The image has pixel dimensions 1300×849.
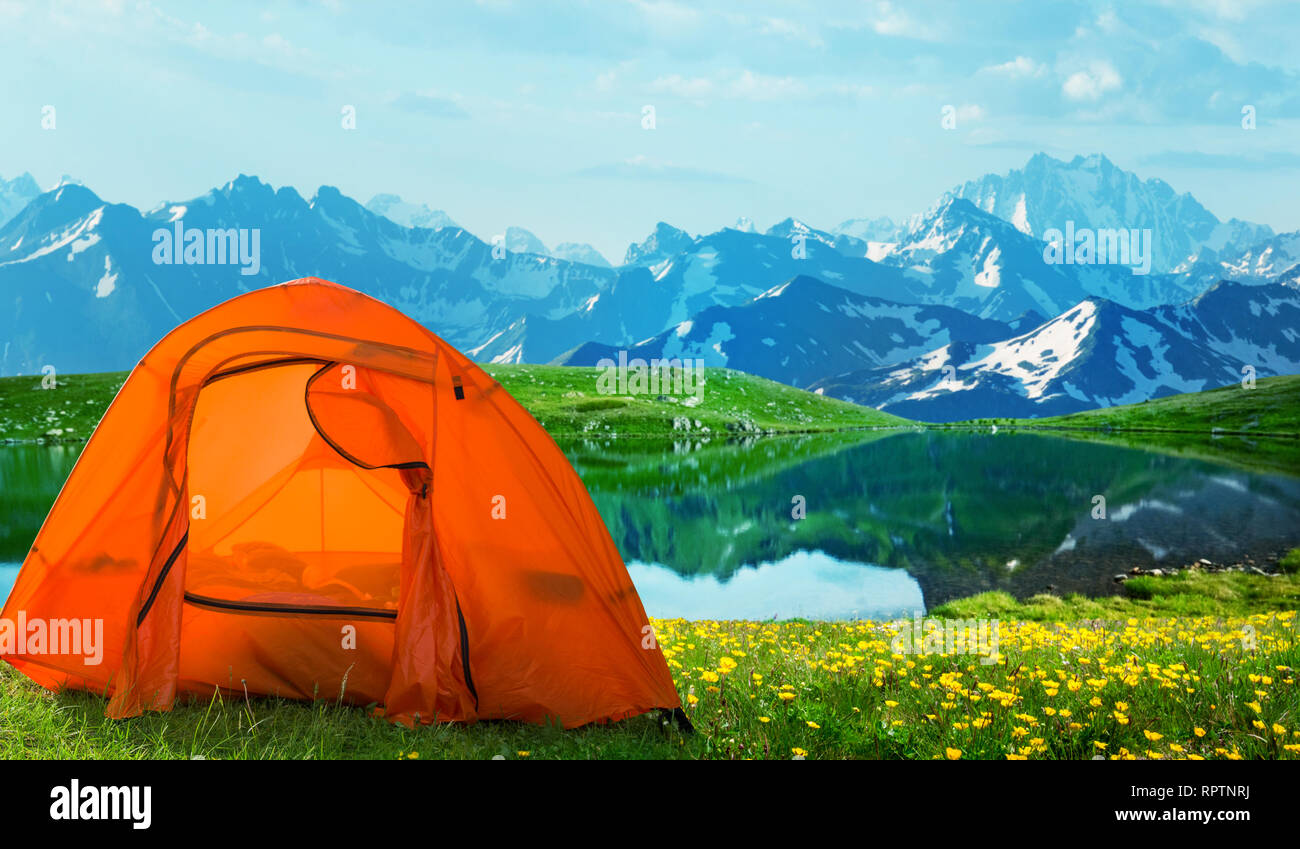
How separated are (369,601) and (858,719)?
5552 mm

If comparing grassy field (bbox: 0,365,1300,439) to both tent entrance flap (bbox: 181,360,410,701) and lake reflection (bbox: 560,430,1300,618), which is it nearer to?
lake reflection (bbox: 560,430,1300,618)

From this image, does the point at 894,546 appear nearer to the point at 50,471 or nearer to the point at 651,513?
the point at 651,513

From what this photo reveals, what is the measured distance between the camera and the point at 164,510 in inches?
288

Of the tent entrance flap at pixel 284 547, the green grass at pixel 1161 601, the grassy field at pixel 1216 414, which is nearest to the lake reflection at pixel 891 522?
the green grass at pixel 1161 601

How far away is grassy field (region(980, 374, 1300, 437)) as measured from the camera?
97.5 meters

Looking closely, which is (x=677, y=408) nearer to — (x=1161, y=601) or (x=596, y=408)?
(x=596, y=408)

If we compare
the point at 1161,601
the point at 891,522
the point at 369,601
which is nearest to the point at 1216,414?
the point at 891,522

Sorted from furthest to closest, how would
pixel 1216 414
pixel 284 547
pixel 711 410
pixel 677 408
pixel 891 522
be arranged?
pixel 1216 414 < pixel 711 410 < pixel 677 408 < pixel 891 522 < pixel 284 547

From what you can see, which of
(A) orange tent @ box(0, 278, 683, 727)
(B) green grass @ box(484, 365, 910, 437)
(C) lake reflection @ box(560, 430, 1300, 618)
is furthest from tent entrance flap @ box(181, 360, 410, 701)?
(B) green grass @ box(484, 365, 910, 437)

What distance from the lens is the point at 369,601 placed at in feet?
28.7

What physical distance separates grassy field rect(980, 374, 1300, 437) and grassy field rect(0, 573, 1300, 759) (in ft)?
347
